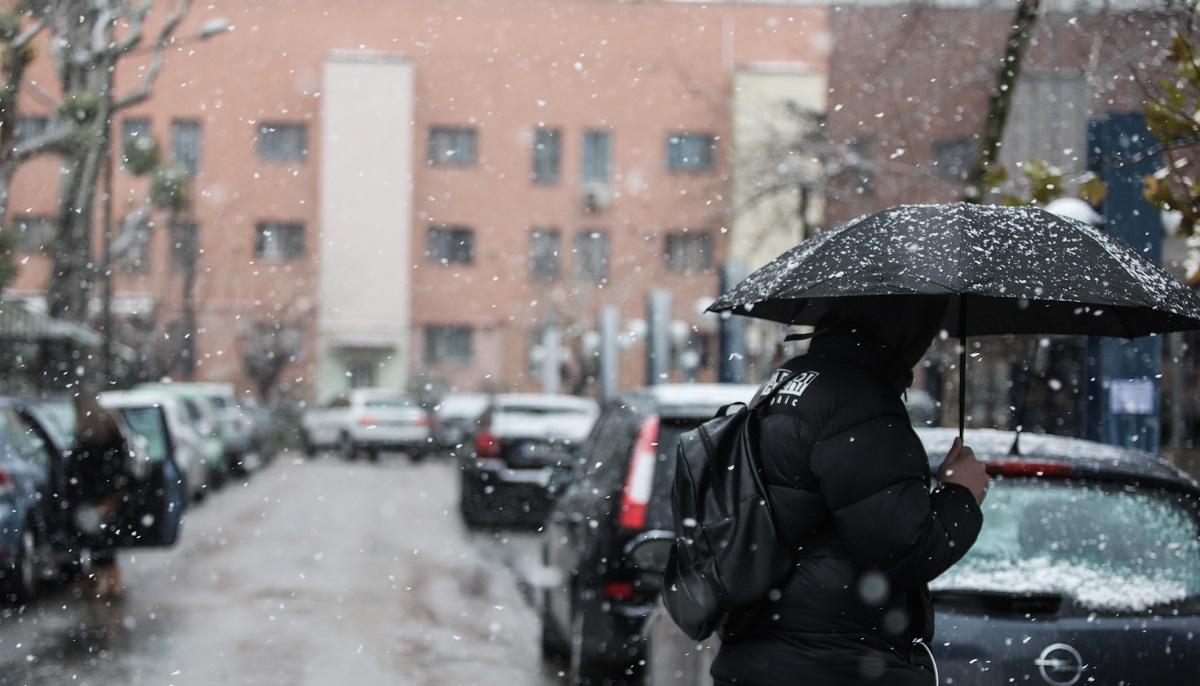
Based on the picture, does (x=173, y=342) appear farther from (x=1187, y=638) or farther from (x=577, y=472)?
(x=1187, y=638)

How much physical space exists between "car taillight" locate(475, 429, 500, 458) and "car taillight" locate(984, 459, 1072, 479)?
1282cm

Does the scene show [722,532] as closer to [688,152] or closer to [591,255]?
[591,255]

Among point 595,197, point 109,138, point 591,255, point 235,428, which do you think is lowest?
point 235,428

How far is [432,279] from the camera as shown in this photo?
51.3 metres

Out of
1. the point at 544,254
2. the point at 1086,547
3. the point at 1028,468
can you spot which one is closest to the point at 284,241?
the point at 544,254

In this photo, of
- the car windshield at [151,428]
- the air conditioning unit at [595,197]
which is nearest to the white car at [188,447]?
the car windshield at [151,428]

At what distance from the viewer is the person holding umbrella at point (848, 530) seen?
125 inches

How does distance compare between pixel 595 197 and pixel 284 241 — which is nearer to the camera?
pixel 595 197

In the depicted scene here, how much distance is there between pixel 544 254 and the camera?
1935 inches

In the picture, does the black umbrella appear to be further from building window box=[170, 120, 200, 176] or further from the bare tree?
building window box=[170, 120, 200, 176]

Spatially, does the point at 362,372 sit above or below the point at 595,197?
below

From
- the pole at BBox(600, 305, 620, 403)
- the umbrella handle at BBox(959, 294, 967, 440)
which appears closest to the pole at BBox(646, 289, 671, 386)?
the pole at BBox(600, 305, 620, 403)

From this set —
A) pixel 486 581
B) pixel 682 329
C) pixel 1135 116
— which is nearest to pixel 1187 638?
pixel 1135 116

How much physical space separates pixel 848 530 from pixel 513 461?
13982mm
